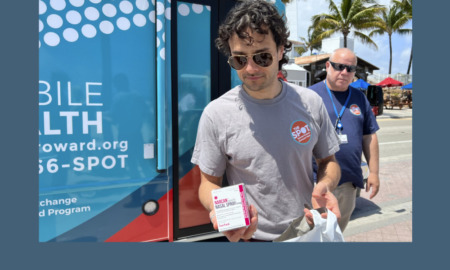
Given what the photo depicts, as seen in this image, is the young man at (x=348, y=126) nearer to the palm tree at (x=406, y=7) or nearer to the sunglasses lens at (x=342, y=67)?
the sunglasses lens at (x=342, y=67)

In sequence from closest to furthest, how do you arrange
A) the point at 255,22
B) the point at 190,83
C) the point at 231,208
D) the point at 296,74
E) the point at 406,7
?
the point at 231,208
the point at 255,22
the point at 190,83
the point at 296,74
the point at 406,7

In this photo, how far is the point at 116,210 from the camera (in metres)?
2.10

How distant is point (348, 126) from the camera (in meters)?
2.82

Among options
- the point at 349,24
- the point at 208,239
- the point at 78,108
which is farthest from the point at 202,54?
the point at 349,24

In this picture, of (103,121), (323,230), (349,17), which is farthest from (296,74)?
(323,230)

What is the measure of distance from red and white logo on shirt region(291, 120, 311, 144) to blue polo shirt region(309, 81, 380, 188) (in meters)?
1.22

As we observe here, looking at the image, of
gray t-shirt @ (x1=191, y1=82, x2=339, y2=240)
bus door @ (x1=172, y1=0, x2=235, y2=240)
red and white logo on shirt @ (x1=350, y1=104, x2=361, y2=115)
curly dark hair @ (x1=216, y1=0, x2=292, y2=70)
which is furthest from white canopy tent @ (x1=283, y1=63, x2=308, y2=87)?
gray t-shirt @ (x1=191, y1=82, x2=339, y2=240)

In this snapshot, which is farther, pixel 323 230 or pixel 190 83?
pixel 190 83

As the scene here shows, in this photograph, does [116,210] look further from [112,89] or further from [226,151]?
[226,151]

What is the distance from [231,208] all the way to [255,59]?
747 millimetres

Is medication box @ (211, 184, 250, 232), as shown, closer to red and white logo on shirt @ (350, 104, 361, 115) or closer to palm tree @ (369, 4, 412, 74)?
red and white logo on shirt @ (350, 104, 361, 115)

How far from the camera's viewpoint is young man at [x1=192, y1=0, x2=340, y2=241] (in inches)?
64.1

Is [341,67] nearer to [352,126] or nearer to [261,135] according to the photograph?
[352,126]

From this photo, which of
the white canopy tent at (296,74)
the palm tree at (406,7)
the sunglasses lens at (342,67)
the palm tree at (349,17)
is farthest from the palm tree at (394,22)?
the sunglasses lens at (342,67)
